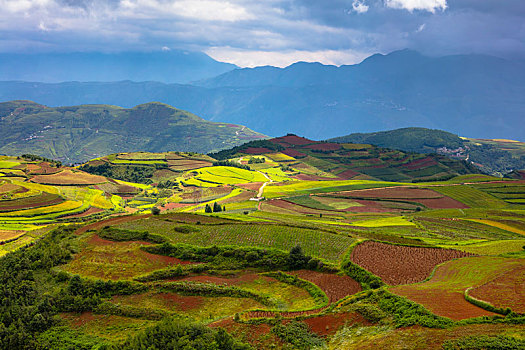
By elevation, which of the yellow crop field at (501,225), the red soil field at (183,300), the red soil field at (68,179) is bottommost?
the red soil field at (68,179)

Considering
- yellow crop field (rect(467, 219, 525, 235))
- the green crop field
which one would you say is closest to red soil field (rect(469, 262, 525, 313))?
the green crop field

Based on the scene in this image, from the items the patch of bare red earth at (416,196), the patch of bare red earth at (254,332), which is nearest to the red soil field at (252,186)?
the patch of bare red earth at (416,196)

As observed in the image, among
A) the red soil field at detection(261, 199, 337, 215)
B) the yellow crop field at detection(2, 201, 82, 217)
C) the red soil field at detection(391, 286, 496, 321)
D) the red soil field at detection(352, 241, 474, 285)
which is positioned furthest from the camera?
the red soil field at detection(261, 199, 337, 215)

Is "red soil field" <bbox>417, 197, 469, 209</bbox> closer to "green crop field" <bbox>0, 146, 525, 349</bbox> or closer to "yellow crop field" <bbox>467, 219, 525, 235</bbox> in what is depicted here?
"green crop field" <bbox>0, 146, 525, 349</bbox>

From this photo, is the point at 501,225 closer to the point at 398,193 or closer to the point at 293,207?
the point at 398,193

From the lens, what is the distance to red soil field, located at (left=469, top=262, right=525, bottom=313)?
104 ft

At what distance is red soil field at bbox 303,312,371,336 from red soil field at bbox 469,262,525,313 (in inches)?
451

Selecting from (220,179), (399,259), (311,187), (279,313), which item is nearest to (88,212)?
(220,179)

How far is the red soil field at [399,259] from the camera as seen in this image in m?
44.5

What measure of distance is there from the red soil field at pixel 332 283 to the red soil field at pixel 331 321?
555 cm

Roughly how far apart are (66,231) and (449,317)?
A: 68.9m

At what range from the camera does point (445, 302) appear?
33562 millimetres

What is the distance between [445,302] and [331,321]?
Result: 10.7m

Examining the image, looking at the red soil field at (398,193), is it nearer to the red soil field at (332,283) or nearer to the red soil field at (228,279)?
the red soil field at (332,283)
